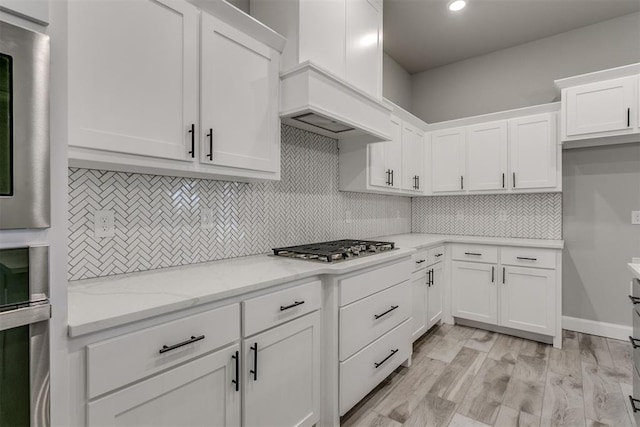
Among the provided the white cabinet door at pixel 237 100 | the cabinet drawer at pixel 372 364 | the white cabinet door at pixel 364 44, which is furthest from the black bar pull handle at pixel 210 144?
the cabinet drawer at pixel 372 364

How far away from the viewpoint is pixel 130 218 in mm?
1602

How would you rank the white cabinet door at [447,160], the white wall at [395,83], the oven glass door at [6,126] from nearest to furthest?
the oven glass door at [6,126]
the white cabinet door at [447,160]
the white wall at [395,83]

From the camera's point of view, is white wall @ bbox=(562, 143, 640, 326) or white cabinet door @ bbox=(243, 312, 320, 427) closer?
white cabinet door @ bbox=(243, 312, 320, 427)

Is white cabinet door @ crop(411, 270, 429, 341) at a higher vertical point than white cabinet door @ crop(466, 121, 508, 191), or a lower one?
lower

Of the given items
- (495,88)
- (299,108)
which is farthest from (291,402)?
(495,88)

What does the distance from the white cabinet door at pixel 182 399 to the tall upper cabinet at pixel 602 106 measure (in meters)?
3.38

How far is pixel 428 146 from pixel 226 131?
9.45ft

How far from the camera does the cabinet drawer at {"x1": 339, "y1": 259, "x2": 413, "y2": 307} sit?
6.12 feet

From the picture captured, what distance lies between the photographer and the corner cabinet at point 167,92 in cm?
123

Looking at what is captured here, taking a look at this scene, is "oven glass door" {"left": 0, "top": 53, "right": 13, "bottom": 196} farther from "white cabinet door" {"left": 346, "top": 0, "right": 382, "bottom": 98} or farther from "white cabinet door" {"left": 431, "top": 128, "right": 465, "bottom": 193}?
"white cabinet door" {"left": 431, "top": 128, "right": 465, "bottom": 193}

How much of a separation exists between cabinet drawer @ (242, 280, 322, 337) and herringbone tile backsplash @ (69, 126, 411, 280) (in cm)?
64

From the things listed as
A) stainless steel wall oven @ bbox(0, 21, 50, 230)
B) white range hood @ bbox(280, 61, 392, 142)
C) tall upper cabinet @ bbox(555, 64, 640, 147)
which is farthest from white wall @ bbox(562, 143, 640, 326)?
stainless steel wall oven @ bbox(0, 21, 50, 230)

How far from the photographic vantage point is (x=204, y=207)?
6.29ft

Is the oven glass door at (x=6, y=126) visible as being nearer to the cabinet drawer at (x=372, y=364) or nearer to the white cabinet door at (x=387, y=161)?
the cabinet drawer at (x=372, y=364)
